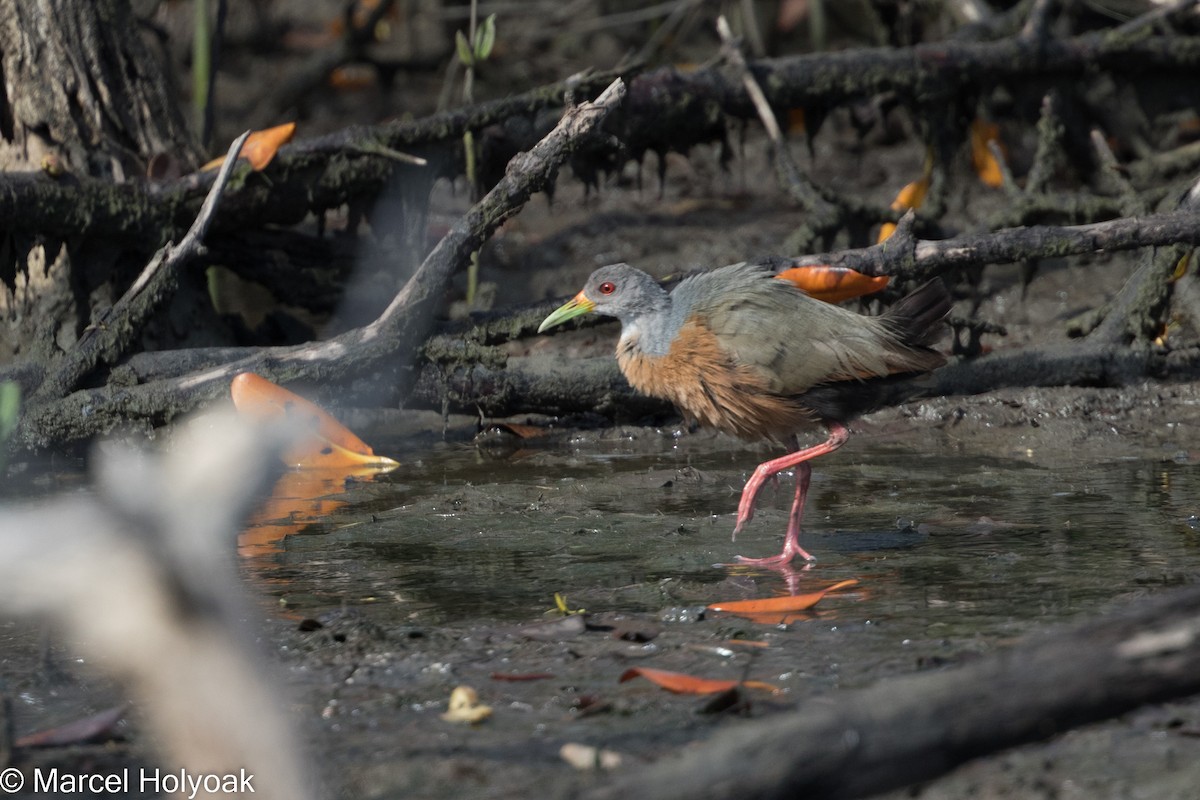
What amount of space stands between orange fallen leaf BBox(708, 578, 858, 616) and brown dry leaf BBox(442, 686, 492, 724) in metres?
1.06

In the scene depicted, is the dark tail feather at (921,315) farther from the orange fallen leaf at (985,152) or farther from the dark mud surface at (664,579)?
the orange fallen leaf at (985,152)

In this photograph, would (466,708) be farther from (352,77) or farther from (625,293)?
(352,77)

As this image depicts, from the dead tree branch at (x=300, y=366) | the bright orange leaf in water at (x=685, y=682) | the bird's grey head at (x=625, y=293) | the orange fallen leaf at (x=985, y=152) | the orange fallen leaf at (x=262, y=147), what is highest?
the orange fallen leaf at (x=262, y=147)

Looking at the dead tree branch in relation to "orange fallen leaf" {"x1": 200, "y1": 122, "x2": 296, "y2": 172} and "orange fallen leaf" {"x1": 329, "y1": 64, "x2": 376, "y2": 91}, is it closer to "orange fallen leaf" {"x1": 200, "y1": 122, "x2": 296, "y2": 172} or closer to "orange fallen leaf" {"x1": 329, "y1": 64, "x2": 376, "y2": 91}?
"orange fallen leaf" {"x1": 200, "y1": 122, "x2": 296, "y2": 172}

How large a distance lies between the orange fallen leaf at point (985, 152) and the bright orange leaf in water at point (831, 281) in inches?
135

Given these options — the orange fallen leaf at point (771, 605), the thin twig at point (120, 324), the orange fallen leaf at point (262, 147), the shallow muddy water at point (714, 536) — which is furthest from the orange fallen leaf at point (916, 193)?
the orange fallen leaf at point (771, 605)

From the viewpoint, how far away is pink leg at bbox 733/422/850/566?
17.1 ft

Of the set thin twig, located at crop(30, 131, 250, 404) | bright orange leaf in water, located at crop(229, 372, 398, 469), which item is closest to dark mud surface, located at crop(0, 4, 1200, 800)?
bright orange leaf in water, located at crop(229, 372, 398, 469)

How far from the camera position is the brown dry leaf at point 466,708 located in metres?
3.57

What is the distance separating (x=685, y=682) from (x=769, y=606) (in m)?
0.82

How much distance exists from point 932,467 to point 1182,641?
4405 mm

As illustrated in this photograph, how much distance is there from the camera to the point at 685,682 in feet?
12.2

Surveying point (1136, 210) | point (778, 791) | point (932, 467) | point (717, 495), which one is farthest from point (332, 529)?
point (1136, 210)

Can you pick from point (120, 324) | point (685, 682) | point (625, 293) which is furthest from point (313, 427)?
point (685, 682)
